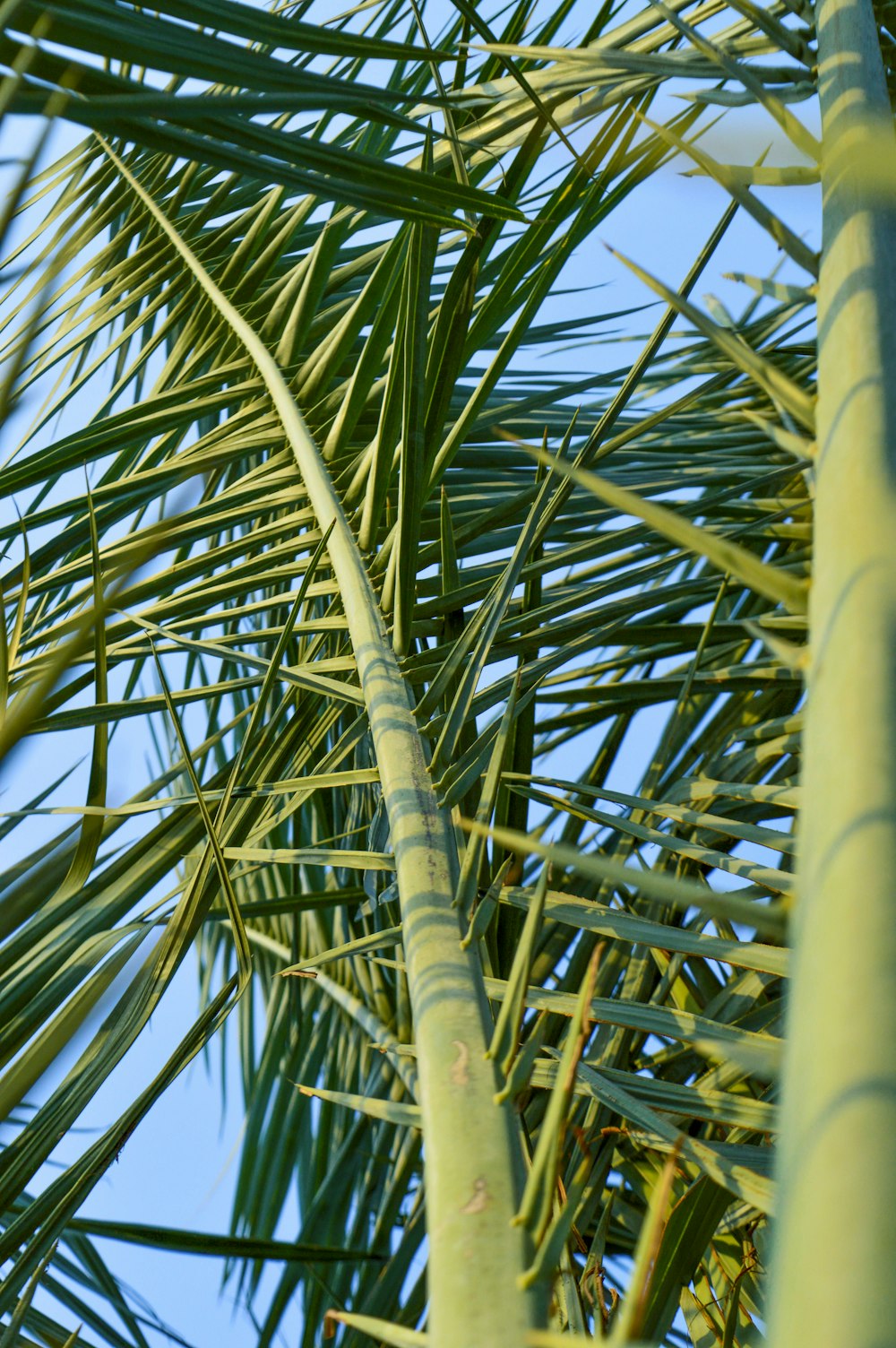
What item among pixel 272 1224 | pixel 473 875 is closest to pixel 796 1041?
pixel 473 875

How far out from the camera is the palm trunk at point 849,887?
146 millimetres

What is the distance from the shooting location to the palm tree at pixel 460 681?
0.23 metres

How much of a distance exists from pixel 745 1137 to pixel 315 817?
17.4 inches

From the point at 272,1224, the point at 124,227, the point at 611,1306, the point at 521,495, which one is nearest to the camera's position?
the point at 611,1306

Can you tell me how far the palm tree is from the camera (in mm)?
231

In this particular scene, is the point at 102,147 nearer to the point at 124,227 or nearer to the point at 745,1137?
the point at 124,227

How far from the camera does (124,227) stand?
87 cm

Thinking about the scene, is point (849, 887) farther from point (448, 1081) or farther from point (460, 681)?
point (460, 681)

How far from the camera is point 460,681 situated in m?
0.52

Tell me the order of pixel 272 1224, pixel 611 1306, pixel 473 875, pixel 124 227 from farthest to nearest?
pixel 272 1224
pixel 124 227
pixel 611 1306
pixel 473 875

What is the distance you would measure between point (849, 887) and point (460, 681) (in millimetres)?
351

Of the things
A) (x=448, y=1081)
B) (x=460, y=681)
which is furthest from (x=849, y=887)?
(x=460, y=681)

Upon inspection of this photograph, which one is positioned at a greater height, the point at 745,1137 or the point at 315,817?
the point at 315,817

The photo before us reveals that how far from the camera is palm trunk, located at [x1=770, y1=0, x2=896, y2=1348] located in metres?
0.15
